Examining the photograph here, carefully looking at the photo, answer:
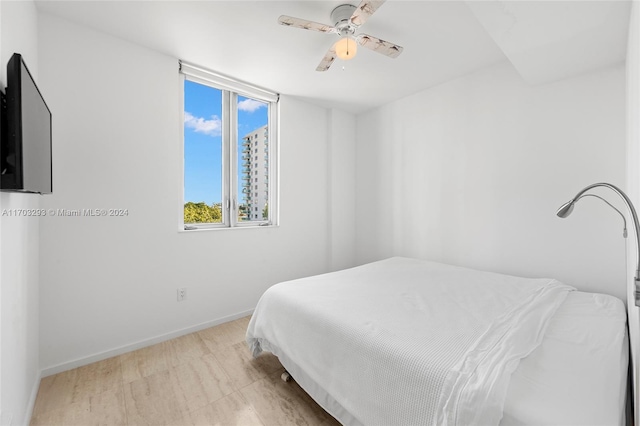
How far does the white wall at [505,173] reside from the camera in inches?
80.4

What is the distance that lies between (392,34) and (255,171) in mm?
1952

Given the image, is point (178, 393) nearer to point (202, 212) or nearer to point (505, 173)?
point (202, 212)

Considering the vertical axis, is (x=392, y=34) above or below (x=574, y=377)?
above

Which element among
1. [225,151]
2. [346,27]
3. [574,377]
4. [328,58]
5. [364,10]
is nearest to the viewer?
[574,377]

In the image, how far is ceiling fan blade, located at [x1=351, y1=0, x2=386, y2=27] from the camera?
1.49m

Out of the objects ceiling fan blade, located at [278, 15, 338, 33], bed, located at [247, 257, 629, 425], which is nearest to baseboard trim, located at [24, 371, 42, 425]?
bed, located at [247, 257, 629, 425]

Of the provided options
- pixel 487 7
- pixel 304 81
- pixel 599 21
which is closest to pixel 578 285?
pixel 599 21

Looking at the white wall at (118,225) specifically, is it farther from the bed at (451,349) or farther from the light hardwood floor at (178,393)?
the bed at (451,349)

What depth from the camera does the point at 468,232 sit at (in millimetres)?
2760

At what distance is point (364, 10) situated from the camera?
5.13 ft

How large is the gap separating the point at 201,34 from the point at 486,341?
2.70 meters

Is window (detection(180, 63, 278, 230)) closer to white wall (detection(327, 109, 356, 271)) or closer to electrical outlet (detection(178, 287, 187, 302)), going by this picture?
electrical outlet (detection(178, 287, 187, 302))

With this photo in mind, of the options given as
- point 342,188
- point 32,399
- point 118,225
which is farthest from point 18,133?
point 342,188

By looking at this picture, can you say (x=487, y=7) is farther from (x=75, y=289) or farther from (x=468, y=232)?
(x=75, y=289)
